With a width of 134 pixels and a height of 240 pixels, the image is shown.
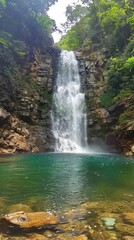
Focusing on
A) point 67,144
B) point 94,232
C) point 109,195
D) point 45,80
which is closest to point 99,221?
point 94,232

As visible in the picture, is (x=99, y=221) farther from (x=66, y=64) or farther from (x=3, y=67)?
(x=66, y=64)

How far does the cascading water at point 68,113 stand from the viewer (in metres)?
24.2

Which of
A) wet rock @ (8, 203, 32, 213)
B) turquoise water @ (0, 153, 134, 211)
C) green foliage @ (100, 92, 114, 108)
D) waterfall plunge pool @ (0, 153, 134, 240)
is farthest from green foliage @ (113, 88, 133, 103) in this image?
wet rock @ (8, 203, 32, 213)

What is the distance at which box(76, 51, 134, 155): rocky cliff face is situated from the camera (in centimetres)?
A: 2107

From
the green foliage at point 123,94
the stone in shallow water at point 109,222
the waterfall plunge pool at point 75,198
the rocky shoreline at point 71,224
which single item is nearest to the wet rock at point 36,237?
the rocky shoreline at point 71,224

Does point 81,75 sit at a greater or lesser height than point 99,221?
greater

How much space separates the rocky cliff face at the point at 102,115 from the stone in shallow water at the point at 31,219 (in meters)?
15.8

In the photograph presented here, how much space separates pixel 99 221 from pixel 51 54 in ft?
94.9

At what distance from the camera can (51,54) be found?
3102cm

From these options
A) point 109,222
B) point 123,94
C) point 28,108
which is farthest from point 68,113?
point 109,222

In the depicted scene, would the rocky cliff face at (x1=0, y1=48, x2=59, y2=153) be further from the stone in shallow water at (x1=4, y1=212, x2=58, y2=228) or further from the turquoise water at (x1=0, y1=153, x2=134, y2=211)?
the stone in shallow water at (x1=4, y1=212, x2=58, y2=228)

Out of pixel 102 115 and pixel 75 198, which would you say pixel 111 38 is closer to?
pixel 102 115

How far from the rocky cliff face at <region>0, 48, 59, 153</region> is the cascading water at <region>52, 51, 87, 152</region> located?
33.3 inches

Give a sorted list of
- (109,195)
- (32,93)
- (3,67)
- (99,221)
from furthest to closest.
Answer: (32,93) → (3,67) → (109,195) → (99,221)
